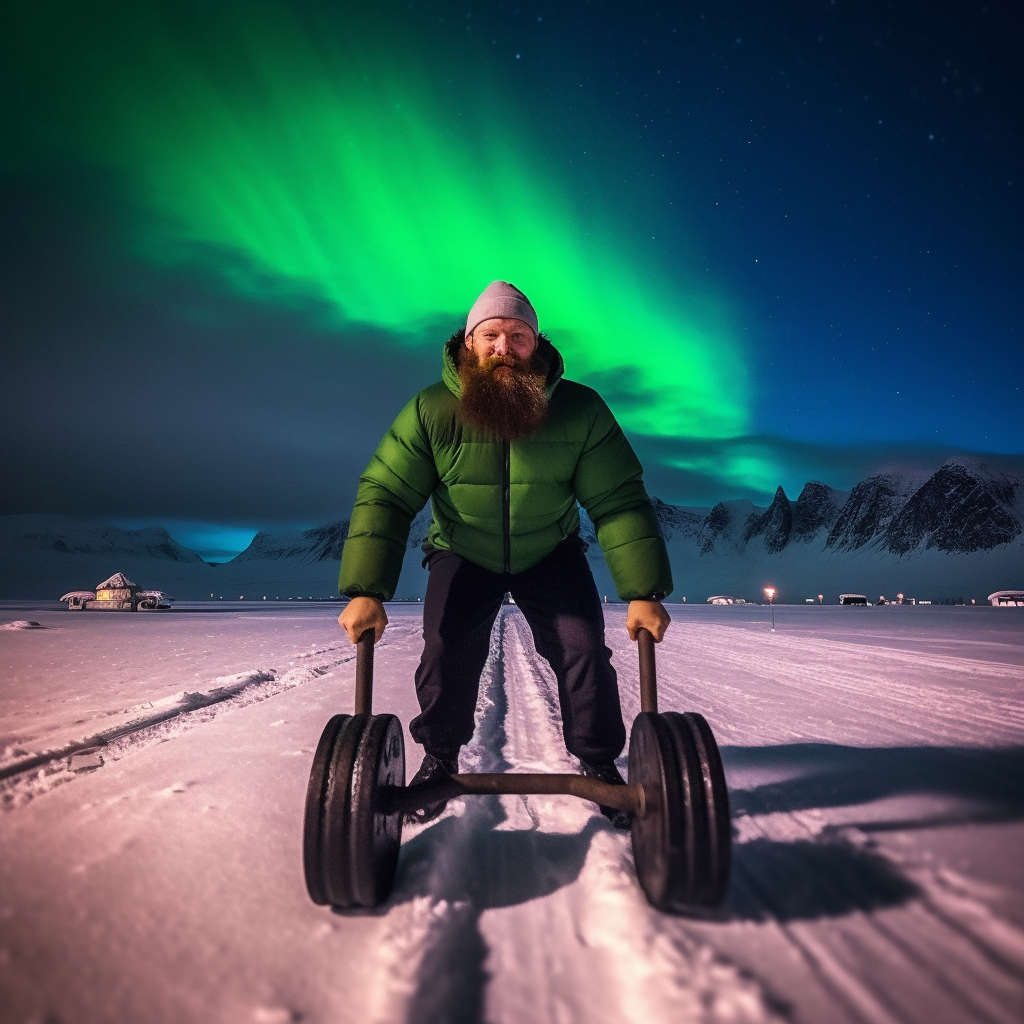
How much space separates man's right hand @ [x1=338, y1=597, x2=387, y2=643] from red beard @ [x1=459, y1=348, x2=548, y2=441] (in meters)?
0.85

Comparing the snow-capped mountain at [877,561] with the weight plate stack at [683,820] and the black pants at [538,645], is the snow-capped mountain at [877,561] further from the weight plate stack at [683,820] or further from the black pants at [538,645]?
the weight plate stack at [683,820]

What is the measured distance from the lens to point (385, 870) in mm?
1652

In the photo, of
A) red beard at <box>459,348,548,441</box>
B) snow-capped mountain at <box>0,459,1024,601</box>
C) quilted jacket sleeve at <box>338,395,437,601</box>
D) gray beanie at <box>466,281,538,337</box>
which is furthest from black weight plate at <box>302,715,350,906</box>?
snow-capped mountain at <box>0,459,1024,601</box>

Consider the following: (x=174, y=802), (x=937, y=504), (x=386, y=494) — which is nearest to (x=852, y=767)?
(x=386, y=494)

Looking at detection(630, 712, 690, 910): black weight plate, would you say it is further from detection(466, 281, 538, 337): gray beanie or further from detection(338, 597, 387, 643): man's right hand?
detection(466, 281, 538, 337): gray beanie

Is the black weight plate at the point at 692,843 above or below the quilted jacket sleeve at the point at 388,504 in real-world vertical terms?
below

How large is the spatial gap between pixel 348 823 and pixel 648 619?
1.18 meters

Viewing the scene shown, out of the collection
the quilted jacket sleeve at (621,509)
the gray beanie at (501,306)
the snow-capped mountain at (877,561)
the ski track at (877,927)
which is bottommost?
Answer: the ski track at (877,927)

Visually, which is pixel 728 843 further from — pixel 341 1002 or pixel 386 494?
pixel 386 494

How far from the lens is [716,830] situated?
1499 mm

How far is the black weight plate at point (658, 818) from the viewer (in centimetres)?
150

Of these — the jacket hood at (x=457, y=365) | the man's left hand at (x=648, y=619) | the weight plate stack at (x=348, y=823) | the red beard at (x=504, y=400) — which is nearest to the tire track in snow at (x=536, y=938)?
the weight plate stack at (x=348, y=823)

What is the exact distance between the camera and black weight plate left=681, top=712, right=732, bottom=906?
4.89 ft

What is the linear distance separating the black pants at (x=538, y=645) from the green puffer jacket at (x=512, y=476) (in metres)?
0.17
